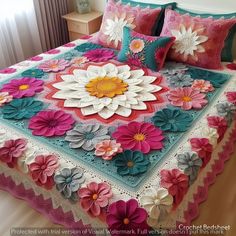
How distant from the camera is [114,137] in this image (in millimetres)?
1442

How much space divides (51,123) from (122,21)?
1146mm

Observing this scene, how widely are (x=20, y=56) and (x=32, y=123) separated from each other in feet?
4.65

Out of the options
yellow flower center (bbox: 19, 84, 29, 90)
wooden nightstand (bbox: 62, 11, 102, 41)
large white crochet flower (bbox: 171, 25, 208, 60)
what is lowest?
yellow flower center (bbox: 19, 84, 29, 90)

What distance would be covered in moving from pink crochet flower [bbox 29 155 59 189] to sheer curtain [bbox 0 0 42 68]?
1.60 m

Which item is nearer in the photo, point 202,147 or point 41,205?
point 202,147

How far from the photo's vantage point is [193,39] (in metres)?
1.98

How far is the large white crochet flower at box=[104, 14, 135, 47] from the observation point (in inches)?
87.1

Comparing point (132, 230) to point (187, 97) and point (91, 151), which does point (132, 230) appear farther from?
point (187, 97)

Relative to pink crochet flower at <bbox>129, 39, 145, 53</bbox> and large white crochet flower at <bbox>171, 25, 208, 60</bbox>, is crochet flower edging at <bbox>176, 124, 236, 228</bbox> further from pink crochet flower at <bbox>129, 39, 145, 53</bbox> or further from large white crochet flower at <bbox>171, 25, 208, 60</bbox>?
pink crochet flower at <bbox>129, 39, 145, 53</bbox>

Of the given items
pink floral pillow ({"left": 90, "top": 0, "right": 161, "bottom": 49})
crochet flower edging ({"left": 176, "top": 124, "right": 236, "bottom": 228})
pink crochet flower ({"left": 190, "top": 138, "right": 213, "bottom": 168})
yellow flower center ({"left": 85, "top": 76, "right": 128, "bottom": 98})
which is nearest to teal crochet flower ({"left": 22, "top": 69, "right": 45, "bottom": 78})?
yellow flower center ({"left": 85, "top": 76, "right": 128, "bottom": 98})

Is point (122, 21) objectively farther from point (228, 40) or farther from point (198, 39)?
point (228, 40)

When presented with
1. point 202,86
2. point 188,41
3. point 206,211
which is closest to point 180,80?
point 202,86

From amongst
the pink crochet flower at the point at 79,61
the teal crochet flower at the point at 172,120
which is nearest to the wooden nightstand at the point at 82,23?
the pink crochet flower at the point at 79,61

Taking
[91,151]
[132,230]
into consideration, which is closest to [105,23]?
[91,151]
